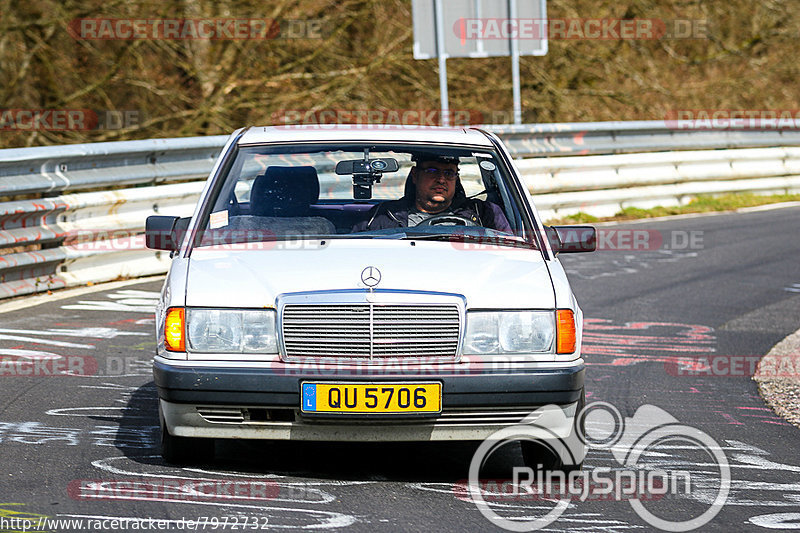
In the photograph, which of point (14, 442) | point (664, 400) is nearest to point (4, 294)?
point (14, 442)

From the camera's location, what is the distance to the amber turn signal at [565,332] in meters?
4.98

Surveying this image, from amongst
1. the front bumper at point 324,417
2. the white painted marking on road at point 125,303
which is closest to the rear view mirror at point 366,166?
the front bumper at point 324,417

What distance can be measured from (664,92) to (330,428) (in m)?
17.8

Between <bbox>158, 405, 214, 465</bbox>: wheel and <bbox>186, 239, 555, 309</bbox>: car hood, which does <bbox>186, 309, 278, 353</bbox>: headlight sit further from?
<bbox>158, 405, 214, 465</bbox>: wheel

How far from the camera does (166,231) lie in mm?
5863

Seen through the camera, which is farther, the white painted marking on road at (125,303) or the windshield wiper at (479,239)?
the white painted marking on road at (125,303)

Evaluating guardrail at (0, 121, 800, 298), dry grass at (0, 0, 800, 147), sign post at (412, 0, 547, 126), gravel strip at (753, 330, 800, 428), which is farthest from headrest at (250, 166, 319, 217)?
sign post at (412, 0, 547, 126)

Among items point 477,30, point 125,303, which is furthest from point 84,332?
point 477,30

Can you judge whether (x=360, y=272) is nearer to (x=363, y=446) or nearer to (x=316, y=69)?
(x=363, y=446)

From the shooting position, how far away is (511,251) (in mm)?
5469

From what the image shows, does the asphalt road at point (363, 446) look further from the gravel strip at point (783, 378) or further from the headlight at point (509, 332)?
the headlight at point (509, 332)

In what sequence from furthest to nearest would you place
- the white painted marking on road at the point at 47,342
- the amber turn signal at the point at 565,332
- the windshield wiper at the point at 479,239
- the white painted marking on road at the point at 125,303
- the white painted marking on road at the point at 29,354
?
the white painted marking on road at the point at 125,303 < the white painted marking on road at the point at 47,342 < the white painted marking on road at the point at 29,354 < the windshield wiper at the point at 479,239 < the amber turn signal at the point at 565,332

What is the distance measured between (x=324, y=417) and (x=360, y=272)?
62cm

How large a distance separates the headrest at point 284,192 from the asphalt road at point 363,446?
1140 mm
